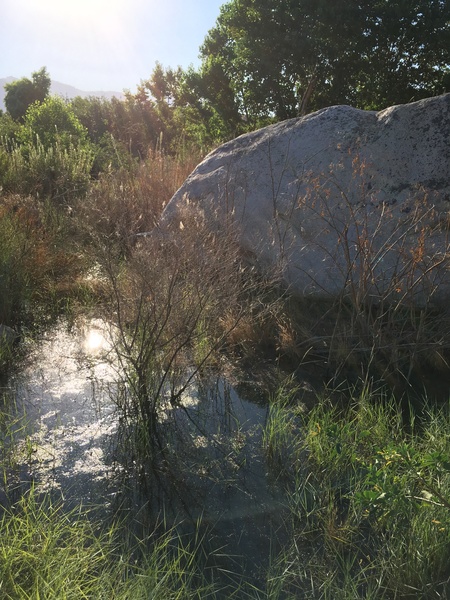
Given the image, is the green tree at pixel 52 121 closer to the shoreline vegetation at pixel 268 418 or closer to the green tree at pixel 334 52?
the green tree at pixel 334 52

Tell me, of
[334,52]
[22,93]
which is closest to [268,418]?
[334,52]

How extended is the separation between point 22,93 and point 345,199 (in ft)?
72.0

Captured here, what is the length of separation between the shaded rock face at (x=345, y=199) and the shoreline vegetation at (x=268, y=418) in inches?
9.8

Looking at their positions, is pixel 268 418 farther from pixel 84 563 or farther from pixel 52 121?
pixel 52 121

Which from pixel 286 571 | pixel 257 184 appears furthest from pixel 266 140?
pixel 286 571

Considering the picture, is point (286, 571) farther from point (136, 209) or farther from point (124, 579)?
point (136, 209)

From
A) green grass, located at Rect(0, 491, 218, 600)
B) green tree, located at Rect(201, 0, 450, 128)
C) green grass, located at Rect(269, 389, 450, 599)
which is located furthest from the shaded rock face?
green tree, located at Rect(201, 0, 450, 128)

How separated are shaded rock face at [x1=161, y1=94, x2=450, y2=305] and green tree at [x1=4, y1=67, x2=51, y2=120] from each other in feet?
66.0

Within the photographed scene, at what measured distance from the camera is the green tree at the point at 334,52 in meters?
12.2

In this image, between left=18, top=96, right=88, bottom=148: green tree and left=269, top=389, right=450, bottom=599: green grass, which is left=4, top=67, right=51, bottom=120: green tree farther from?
left=269, top=389, right=450, bottom=599: green grass

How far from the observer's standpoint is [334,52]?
1279cm

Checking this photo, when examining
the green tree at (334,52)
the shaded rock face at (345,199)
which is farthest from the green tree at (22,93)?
the shaded rock face at (345,199)

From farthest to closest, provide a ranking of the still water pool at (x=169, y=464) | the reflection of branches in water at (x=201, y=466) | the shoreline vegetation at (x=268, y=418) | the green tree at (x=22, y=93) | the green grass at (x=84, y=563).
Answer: the green tree at (x=22, y=93) < the reflection of branches in water at (x=201, y=466) < the still water pool at (x=169, y=464) < the shoreline vegetation at (x=268, y=418) < the green grass at (x=84, y=563)

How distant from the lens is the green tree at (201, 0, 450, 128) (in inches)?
480
